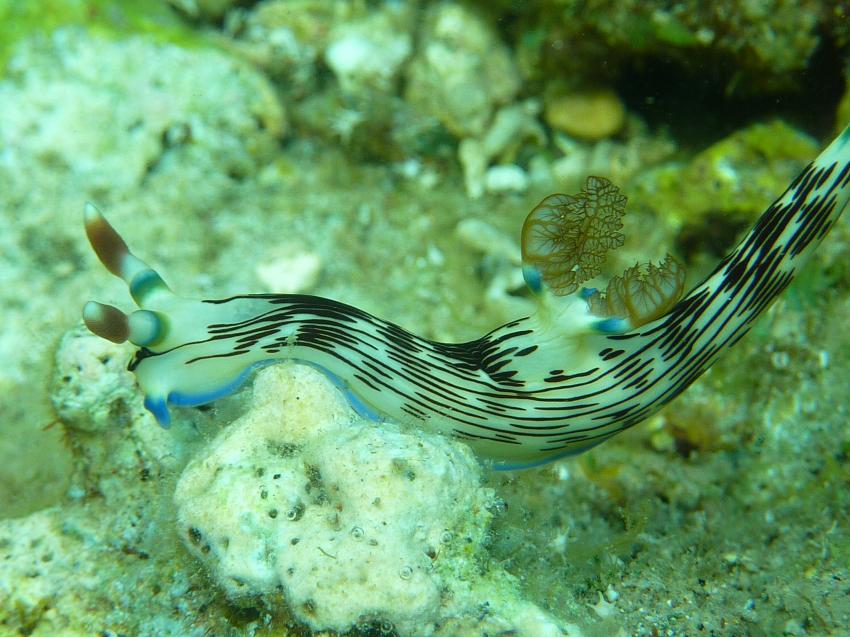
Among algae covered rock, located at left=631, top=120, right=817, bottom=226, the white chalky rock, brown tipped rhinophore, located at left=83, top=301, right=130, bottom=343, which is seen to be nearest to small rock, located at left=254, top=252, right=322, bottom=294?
brown tipped rhinophore, located at left=83, top=301, right=130, bottom=343

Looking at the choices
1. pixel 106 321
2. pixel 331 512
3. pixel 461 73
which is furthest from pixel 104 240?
pixel 461 73

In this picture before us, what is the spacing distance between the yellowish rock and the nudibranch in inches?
84.4

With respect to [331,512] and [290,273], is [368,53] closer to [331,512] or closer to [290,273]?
[290,273]

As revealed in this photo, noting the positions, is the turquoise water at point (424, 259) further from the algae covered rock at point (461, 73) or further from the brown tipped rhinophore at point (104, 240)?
the brown tipped rhinophore at point (104, 240)

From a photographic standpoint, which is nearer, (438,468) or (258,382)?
(438,468)

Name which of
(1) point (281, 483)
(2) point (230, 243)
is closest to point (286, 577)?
(1) point (281, 483)

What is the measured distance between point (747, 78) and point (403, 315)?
288 cm

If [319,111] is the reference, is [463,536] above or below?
above

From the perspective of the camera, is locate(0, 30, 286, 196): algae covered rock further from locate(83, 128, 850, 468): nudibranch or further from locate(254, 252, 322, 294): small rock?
locate(83, 128, 850, 468): nudibranch

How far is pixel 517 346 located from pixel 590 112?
2957mm

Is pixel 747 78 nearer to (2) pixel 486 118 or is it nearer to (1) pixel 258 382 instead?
(2) pixel 486 118

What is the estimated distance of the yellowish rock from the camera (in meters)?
4.94

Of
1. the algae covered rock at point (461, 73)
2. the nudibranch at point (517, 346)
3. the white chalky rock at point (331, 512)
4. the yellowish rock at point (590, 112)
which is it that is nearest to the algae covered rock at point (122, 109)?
the algae covered rock at point (461, 73)

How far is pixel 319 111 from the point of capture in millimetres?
5262
